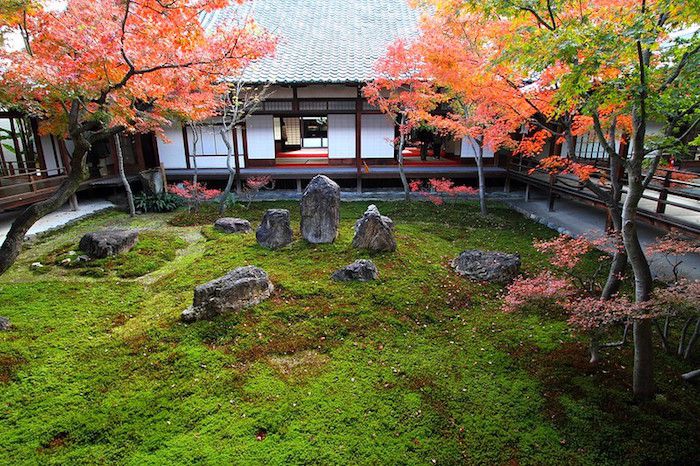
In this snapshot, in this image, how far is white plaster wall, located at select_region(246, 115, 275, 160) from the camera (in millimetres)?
16109

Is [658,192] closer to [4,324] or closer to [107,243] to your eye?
[107,243]

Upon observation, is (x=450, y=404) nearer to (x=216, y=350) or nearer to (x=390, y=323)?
(x=390, y=323)

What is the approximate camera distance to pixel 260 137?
16344 mm

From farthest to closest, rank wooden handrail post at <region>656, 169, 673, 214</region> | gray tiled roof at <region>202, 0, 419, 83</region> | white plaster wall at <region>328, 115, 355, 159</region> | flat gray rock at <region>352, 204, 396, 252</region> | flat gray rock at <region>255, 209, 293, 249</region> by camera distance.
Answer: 1. white plaster wall at <region>328, 115, 355, 159</region>
2. gray tiled roof at <region>202, 0, 419, 83</region>
3. flat gray rock at <region>255, 209, 293, 249</region>
4. flat gray rock at <region>352, 204, 396, 252</region>
5. wooden handrail post at <region>656, 169, 673, 214</region>

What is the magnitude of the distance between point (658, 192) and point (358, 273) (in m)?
8.39

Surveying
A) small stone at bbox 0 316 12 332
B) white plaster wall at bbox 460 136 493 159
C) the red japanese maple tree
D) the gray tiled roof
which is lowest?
small stone at bbox 0 316 12 332

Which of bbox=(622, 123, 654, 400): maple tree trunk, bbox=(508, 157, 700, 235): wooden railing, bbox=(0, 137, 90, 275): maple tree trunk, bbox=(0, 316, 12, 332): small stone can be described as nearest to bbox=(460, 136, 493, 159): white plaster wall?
bbox=(508, 157, 700, 235): wooden railing

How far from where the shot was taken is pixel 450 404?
4.64 meters

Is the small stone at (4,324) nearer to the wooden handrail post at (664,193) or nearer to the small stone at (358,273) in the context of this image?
the small stone at (358,273)

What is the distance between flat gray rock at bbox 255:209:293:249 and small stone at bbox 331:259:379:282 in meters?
2.27

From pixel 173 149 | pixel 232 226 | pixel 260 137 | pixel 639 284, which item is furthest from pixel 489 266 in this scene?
pixel 173 149

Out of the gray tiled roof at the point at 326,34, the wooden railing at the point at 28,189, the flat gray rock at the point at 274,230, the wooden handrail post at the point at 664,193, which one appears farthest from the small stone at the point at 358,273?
Answer: the wooden railing at the point at 28,189

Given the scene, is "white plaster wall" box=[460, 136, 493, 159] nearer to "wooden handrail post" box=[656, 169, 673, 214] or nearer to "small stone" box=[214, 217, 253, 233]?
"wooden handrail post" box=[656, 169, 673, 214]

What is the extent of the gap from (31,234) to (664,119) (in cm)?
1322
